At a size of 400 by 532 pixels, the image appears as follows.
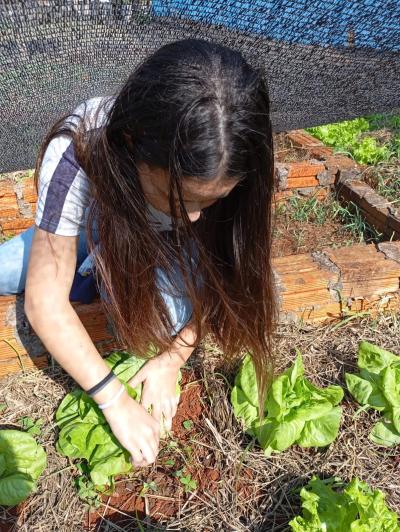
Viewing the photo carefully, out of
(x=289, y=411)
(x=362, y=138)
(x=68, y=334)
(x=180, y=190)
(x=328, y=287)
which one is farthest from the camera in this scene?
(x=362, y=138)

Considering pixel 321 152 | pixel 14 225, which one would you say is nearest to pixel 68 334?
pixel 14 225

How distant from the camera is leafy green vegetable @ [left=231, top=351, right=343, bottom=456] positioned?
1575 mm

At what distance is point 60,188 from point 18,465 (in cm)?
84

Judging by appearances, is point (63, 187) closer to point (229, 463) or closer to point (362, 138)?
point (229, 463)

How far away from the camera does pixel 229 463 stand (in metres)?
1.63

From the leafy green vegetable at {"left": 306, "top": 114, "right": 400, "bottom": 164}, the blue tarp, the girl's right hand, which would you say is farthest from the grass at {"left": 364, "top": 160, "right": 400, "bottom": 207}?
the girl's right hand

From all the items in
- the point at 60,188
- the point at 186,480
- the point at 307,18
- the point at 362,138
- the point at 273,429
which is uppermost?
the point at 307,18

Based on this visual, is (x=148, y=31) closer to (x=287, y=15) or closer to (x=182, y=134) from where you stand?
(x=287, y=15)

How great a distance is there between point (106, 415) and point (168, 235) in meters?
0.55

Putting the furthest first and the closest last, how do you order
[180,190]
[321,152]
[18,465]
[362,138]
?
[362,138], [321,152], [18,465], [180,190]

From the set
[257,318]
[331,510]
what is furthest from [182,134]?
[331,510]

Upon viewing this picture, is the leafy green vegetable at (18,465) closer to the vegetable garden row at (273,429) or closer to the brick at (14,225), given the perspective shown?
the vegetable garden row at (273,429)

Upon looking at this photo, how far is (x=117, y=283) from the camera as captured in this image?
143 centimetres

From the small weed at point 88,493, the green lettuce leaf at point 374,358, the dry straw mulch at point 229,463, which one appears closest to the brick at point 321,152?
the dry straw mulch at point 229,463
